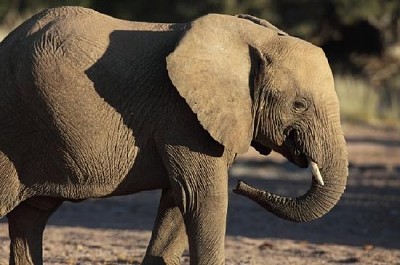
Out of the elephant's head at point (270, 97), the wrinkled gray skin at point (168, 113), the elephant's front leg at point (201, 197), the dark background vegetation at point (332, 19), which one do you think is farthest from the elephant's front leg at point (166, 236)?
the dark background vegetation at point (332, 19)

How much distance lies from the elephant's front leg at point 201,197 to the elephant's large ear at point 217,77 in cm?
19

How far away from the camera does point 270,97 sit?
8.94 metres

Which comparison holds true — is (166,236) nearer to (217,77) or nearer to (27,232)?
(27,232)

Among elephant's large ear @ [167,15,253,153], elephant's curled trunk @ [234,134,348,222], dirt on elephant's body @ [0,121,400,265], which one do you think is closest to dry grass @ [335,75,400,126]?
dirt on elephant's body @ [0,121,400,265]

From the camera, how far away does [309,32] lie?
4478 cm

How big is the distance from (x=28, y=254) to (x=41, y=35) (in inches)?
62.8

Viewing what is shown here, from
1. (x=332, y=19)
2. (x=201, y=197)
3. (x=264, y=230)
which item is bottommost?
(x=201, y=197)

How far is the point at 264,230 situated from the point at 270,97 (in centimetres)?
558

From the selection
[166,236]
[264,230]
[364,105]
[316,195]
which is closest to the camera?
[316,195]

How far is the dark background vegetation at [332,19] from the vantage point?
42.8 metres

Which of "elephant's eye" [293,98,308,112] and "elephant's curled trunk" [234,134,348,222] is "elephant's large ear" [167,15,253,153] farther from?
"elephant's curled trunk" [234,134,348,222]

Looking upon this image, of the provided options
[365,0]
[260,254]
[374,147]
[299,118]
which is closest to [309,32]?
[365,0]

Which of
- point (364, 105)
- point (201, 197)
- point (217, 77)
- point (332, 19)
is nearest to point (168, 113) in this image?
point (217, 77)

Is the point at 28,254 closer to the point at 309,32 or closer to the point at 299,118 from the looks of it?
the point at 299,118
